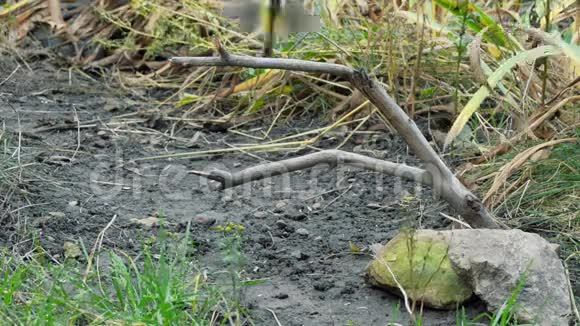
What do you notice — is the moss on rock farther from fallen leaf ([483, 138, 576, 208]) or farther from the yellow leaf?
the yellow leaf

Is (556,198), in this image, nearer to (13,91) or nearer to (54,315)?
(54,315)

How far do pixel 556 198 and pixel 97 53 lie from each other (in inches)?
106

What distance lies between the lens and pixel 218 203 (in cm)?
302

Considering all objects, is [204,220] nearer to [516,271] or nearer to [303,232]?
[303,232]

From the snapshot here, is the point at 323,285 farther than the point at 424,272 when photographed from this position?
Yes

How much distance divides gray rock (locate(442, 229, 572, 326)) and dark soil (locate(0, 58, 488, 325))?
14 cm

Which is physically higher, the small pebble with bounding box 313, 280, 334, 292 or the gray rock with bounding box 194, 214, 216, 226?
the gray rock with bounding box 194, 214, 216, 226

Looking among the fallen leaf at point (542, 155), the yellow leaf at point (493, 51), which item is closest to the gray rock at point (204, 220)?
the fallen leaf at point (542, 155)

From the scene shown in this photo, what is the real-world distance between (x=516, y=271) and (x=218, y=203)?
1216 millimetres

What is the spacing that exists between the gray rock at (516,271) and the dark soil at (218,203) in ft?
0.47

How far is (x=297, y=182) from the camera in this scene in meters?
3.24

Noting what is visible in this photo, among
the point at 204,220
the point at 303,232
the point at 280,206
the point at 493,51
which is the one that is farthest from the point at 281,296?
the point at 493,51

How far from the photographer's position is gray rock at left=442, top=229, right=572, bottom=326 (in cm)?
203

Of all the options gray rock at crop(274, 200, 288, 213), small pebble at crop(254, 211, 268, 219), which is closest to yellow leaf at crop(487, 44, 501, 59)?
gray rock at crop(274, 200, 288, 213)
